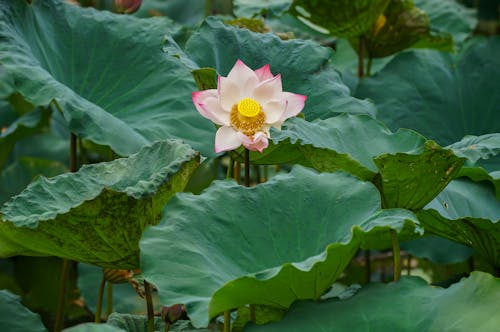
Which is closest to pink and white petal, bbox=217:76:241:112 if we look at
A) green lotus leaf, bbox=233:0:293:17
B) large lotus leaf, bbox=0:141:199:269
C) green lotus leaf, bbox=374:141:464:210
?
large lotus leaf, bbox=0:141:199:269

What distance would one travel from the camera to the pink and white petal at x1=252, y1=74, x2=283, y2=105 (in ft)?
4.77

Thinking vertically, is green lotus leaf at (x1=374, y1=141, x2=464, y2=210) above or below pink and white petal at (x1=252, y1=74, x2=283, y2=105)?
below

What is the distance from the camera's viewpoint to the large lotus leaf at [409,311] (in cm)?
120

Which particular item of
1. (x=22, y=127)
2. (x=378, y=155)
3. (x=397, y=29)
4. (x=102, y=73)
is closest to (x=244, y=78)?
(x=378, y=155)

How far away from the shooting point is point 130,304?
242cm

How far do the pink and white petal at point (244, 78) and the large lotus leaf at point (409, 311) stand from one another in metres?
0.37

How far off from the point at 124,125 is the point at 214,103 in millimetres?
440

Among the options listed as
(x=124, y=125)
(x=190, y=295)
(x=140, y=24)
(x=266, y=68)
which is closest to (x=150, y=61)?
(x=140, y=24)

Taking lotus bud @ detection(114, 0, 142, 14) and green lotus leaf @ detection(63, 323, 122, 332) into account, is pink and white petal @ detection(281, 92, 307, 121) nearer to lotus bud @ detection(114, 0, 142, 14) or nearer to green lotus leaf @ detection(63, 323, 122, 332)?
green lotus leaf @ detection(63, 323, 122, 332)

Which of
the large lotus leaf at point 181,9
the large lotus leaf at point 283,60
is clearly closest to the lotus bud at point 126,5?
the large lotus leaf at point 283,60

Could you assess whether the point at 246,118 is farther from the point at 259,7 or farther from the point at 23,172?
the point at 23,172

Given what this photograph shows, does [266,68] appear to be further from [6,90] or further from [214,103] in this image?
[6,90]

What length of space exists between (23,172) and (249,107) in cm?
153

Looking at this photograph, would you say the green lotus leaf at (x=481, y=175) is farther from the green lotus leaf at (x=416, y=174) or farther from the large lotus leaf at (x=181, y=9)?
the large lotus leaf at (x=181, y=9)
